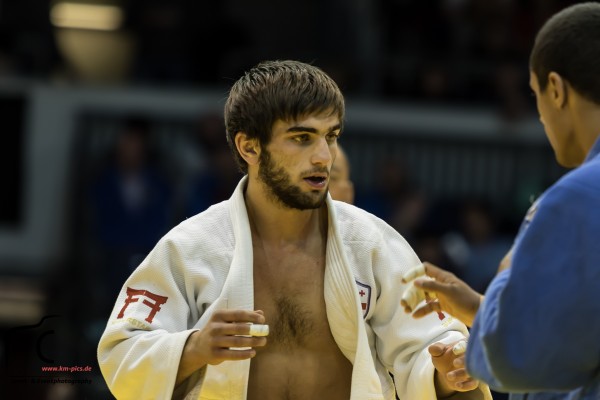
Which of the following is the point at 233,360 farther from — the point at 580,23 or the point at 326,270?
the point at 580,23

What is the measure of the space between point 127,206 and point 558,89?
639 centimetres

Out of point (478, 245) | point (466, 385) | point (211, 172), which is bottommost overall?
point (478, 245)

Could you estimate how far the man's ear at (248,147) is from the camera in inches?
150

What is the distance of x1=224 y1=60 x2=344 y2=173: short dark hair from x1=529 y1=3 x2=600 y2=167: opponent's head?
89 cm

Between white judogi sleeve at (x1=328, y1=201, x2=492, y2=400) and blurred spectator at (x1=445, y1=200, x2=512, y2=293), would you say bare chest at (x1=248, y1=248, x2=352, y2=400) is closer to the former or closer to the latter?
white judogi sleeve at (x1=328, y1=201, x2=492, y2=400)

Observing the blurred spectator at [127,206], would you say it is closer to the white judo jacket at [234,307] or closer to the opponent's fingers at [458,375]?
the white judo jacket at [234,307]

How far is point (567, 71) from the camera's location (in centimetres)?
291

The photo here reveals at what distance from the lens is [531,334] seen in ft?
8.76

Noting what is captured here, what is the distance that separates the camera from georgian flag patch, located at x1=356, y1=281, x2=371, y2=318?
3760 millimetres

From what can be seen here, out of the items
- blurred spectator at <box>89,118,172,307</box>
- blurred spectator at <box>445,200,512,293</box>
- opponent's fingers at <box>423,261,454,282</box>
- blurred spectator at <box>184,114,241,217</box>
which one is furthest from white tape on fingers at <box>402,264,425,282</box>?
blurred spectator at <box>89,118,172,307</box>

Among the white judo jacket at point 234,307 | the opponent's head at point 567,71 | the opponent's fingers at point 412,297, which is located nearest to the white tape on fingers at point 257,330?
the white judo jacket at point 234,307

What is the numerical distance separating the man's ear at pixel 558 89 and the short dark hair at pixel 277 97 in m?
0.96

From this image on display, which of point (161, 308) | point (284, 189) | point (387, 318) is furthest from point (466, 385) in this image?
point (161, 308)

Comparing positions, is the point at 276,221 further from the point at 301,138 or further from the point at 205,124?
the point at 205,124
